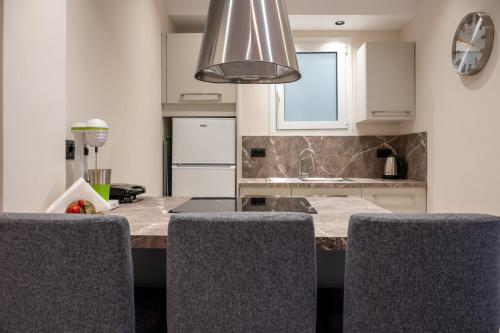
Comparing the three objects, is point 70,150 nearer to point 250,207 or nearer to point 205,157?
point 250,207

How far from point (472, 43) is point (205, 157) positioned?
7.53 feet

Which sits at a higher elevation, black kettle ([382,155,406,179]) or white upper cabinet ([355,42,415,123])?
white upper cabinet ([355,42,415,123])

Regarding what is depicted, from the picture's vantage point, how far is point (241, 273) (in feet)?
3.01

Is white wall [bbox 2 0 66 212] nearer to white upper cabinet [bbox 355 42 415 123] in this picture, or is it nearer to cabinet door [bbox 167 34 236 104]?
cabinet door [bbox 167 34 236 104]

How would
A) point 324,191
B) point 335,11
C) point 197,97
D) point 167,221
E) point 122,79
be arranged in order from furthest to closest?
point 197,97 → point 335,11 → point 324,191 → point 122,79 → point 167,221

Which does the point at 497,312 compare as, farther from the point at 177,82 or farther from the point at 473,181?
the point at 177,82

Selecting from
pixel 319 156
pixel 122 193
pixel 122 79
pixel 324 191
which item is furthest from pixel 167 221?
pixel 319 156

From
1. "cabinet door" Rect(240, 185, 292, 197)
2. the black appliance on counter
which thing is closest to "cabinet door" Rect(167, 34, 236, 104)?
"cabinet door" Rect(240, 185, 292, 197)

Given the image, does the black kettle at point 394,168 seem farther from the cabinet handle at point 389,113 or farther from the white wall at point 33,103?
the white wall at point 33,103

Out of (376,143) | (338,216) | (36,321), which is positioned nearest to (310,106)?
(376,143)

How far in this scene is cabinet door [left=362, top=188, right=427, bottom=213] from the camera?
10.7 ft

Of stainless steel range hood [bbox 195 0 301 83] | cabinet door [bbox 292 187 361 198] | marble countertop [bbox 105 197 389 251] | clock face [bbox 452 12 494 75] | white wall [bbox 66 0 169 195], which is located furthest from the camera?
cabinet door [bbox 292 187 361 198]

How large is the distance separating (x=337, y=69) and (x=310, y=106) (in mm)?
472

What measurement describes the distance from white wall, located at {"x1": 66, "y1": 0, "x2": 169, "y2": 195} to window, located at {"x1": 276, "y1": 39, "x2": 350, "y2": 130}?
1.32 m
